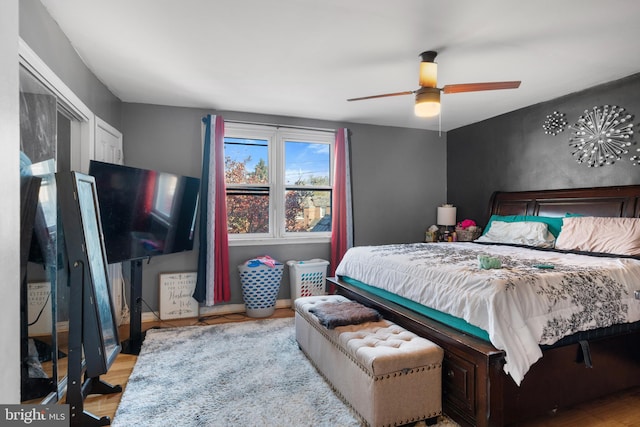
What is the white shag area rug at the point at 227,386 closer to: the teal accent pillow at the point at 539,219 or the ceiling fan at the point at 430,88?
the ceiling fan at the point at 430,88

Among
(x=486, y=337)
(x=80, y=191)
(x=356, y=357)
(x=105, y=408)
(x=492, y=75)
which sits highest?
(x=492, y=75)

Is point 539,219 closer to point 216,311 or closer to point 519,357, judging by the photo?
point 519,357

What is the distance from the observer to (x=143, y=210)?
10.4ft

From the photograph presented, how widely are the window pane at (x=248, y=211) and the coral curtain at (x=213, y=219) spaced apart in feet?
0.92

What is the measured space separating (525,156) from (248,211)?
3558mm

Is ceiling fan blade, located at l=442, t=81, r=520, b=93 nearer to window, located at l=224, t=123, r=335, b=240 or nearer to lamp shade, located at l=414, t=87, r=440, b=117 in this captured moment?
lamp shade, located at l=414, t=87, r=440, b=117

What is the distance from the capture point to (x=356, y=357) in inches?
84.8

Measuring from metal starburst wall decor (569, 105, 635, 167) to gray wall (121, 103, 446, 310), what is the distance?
2.07m

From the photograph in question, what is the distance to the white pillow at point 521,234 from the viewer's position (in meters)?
3.71

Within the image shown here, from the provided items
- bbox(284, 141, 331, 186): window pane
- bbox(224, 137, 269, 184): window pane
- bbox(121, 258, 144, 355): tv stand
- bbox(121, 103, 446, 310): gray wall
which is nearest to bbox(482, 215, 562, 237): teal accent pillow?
bbox(121, 103, 446, 310): gray wall

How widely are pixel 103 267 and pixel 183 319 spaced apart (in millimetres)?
2015

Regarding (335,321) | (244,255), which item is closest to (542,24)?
(335,321)

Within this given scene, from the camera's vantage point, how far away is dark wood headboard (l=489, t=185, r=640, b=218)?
130 inches

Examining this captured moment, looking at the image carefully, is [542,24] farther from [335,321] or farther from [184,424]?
[184,424]
